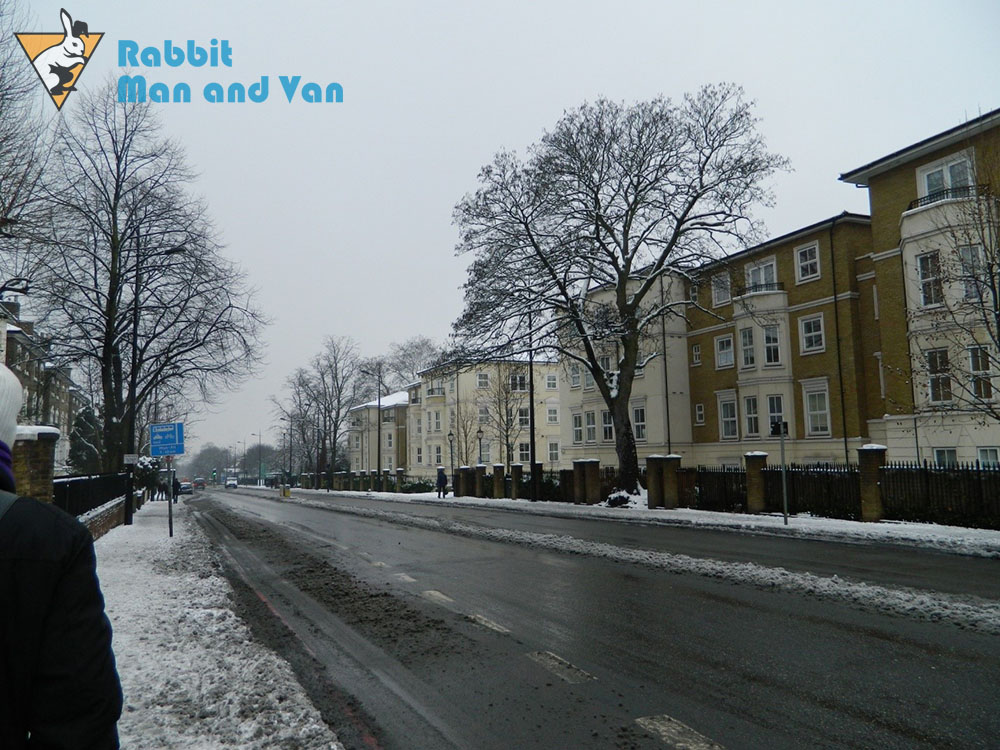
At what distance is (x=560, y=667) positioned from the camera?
6090 mm

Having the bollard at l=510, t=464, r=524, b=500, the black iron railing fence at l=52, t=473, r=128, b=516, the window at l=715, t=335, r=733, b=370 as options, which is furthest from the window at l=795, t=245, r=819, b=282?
the black iron railing fence at l=52, t=473, r=128, b=516

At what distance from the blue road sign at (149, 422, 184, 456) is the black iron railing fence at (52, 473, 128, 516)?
5.70 ft

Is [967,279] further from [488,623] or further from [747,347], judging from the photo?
[747,347]

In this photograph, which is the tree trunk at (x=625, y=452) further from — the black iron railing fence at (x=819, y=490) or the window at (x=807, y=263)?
the window at (x=807, y=263)

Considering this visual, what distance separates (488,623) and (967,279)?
14.1m

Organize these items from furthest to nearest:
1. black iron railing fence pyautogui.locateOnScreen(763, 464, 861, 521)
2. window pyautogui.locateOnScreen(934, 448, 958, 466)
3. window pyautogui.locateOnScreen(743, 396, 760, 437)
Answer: window pyautogui.locateOnScreen(743, 396, 760, 437) → window pyautogui.locateOnScreen(934, 448, 958, 466) → black iron railing fence pyautogui.locateOnScreen(763, 464, 861, 521)

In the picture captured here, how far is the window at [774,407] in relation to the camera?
35719 mm

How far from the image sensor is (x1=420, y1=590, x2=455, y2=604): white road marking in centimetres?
909

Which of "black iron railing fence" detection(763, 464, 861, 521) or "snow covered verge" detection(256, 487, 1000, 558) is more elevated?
"black iron railing fence" detection(763, 464, 861, 521)

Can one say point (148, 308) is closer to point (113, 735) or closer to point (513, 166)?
point (513, 166)

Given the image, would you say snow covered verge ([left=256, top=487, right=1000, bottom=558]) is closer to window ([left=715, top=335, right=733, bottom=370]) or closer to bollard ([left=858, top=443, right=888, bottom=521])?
bollard ([left=858, top=443, right=888, bottom=521])

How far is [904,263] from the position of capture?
83.5 feet

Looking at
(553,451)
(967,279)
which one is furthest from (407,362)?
(967,279)

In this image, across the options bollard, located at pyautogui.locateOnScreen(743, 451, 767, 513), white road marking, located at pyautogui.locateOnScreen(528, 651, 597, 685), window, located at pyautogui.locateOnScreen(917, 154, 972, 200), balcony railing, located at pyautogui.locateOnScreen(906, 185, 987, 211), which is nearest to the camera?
white road marking, located at pyautogui.locateOnScreen(528, 651, 597, 685)
